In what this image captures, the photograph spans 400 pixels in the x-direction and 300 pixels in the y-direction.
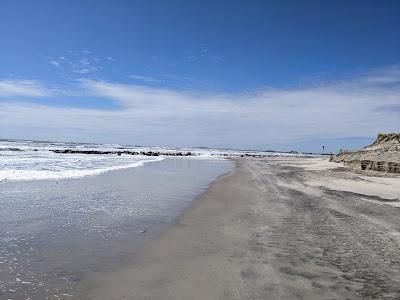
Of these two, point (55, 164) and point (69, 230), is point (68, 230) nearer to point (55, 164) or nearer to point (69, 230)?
point (69, 230)

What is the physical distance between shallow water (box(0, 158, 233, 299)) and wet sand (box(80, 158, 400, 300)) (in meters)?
0.41

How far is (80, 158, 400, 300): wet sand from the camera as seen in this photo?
17.0ft

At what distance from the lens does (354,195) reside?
622 inches

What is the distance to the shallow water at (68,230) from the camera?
211 inches

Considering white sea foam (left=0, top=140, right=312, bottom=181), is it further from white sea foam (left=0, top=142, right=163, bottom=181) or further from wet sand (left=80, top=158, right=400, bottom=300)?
wet sand (left=80, top=158, right=400, bottom=300)

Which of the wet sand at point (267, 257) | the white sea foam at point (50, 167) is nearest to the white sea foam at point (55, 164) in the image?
the white sea foam at point (50, 167)

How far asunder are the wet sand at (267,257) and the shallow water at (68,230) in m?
0.41

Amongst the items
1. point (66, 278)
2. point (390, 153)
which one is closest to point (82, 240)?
point (66, 278)

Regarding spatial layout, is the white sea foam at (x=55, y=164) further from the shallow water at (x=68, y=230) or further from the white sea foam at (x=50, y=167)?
the shallow water at (x=68, y=230)

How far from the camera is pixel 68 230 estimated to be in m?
8.36

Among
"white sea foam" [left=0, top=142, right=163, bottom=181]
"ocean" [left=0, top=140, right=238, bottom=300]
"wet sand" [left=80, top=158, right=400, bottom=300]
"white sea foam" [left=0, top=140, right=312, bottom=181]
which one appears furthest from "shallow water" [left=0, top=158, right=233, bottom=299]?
"white sea foam" [left=0, top=140, right=312, bottom=181]

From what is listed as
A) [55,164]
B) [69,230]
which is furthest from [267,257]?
[55,164]

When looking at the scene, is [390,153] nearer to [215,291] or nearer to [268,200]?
[268,200]

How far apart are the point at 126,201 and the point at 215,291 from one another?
26.7 feet
